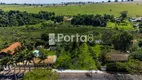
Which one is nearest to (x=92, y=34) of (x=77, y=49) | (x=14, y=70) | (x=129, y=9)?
(x=77, y=49)

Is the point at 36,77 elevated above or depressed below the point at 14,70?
above

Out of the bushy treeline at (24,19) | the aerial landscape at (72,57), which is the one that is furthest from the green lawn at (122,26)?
the bushy treeline at (24,19)

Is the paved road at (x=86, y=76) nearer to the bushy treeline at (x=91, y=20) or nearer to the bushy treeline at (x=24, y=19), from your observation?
the bushy treeline at (x=91, y=20)

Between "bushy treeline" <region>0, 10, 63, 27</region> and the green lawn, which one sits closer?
the green lawn

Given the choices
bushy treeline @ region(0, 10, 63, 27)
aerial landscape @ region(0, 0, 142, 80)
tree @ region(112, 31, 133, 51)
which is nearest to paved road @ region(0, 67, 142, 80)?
aerial landscape @ region(0, 0, 142, 80)

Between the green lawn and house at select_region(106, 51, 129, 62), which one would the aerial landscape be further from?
the green lawn

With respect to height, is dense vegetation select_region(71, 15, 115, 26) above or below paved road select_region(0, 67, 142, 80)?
above

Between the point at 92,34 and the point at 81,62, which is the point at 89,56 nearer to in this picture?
the point at 81,62

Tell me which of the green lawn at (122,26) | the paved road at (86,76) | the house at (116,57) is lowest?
the paved road at (86,76)
